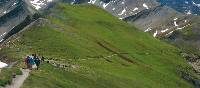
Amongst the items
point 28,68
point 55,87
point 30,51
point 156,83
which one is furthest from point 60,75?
point 156,83

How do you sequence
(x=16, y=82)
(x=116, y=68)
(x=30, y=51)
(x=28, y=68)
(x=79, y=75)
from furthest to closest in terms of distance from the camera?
(x=116, y=68), (x=30, y=51), (x=79, y=75), (x=28, y=68), (x=16, y=82)

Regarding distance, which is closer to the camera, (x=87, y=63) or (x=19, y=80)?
(x=19, y=80)

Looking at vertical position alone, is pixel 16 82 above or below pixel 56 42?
below

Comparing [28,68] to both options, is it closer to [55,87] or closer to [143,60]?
[55,87]

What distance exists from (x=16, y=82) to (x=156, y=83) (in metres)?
82.9

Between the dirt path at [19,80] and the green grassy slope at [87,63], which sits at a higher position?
the green grassy slope at [87,63]

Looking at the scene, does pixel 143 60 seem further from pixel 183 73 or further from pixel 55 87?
pixel 55 87

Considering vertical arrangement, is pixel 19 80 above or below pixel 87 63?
below

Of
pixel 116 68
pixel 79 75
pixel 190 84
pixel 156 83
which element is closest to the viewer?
pixel 79 75

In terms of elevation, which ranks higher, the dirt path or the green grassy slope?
the green grassy slope

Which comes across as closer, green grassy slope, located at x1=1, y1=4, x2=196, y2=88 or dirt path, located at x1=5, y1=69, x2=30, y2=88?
dirt path, located at x1=5, y1=69, x2=30, y2=88

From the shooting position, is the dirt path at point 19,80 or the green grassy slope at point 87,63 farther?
the green grassy slope at point 87,63

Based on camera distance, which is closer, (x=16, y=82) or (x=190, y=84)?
(x=16, y=82)

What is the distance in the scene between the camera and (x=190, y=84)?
177375 millimetres
